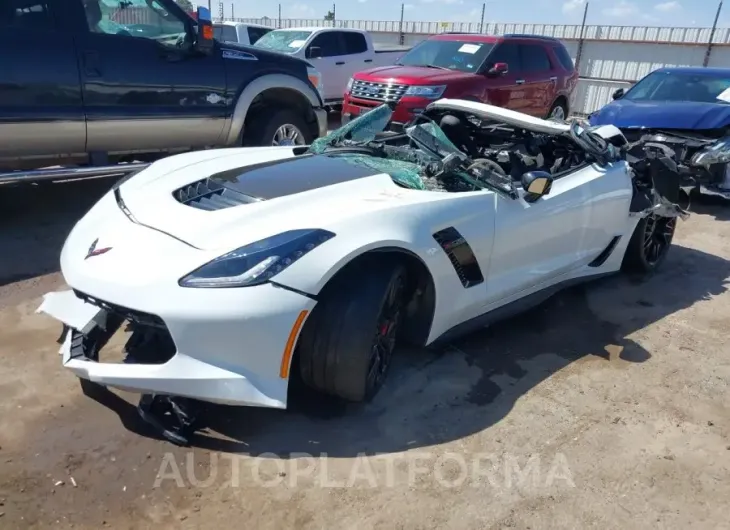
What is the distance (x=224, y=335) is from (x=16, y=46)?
3.74 meters

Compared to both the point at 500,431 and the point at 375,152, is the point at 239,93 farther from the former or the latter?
the point at 500,431

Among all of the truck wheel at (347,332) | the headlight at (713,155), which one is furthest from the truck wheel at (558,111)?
the truck wheel at (347,332)

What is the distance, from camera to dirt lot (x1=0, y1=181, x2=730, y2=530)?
2.47 m

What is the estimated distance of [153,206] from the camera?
3.12m

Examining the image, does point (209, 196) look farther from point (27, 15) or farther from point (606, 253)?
point (27, 15)

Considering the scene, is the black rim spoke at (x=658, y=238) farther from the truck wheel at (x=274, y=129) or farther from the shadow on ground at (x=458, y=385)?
the truck wheel at (x=274, y=129)

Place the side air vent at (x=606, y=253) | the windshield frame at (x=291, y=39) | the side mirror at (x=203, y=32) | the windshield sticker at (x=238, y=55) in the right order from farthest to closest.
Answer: the windshield frame at (x=291, y=39)
the windshield sticker at (x=238, y=55)
the side mirror at (x=203, y=32)
the side air vent at (x=606, y=253)

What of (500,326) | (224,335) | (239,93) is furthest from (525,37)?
(224,335)

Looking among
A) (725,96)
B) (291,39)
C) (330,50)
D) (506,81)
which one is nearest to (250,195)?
(725,96)

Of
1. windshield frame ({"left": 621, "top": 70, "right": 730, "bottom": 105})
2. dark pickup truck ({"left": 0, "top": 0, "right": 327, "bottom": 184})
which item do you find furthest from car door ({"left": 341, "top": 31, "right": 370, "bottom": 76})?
dark pickup truck ({"left": 0, "top": 0, "right": 327, "bottom": 184})

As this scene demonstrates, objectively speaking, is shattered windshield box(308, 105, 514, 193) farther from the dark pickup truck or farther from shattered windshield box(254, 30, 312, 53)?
shattered windshield box(254, 30, 312, 53)

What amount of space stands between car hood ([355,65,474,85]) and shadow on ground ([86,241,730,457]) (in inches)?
198

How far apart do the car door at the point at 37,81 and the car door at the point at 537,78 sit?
7.14 metres

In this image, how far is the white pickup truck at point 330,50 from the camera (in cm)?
1284
